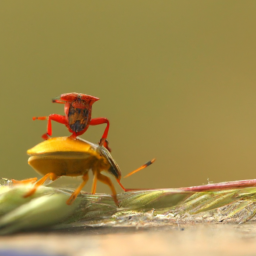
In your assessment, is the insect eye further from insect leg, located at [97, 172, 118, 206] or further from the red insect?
insect leg, located at [97, 172, 118, 206]

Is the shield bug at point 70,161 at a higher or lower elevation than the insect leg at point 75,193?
higher

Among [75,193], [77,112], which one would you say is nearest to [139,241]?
[75,193]

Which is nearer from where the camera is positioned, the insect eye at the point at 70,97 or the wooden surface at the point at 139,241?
the wooden surface at the point at 139,241

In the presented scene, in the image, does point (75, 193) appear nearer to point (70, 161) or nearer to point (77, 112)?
point (70, 161)

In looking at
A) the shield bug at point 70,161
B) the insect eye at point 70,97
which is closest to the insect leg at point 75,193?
the shield bug at point 70,161

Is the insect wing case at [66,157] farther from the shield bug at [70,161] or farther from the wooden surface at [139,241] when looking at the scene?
the wooden surface at [139,241]

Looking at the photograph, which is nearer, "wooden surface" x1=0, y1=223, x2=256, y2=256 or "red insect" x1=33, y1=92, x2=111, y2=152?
"wooden surface" x1=0, y1=223, x2=256, y2=256

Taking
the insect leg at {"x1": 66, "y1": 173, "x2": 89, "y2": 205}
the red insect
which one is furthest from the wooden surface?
the red insect
